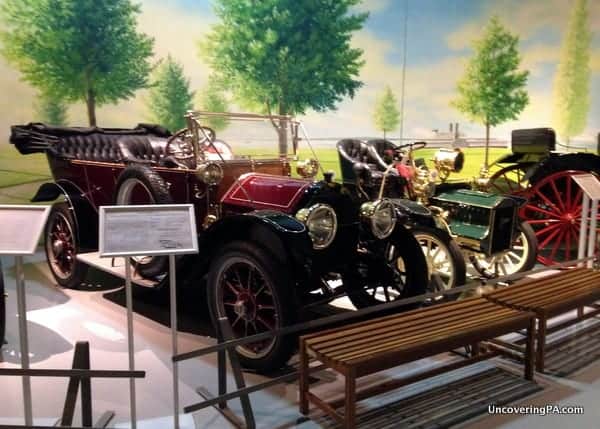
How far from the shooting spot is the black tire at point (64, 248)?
438 cm

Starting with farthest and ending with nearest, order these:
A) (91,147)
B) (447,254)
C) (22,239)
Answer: (91,147), (447,254), (22,239)

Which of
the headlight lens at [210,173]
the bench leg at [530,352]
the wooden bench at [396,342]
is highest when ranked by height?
the headlight lens at [210,173]

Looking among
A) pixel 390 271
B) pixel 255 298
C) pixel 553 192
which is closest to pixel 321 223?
pixel 255 298

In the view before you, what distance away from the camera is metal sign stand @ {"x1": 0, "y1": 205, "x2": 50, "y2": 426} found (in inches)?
Result: 78.3

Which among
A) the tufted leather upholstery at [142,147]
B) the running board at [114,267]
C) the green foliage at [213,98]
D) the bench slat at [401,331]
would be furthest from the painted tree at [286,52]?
the bench slat at [401,331]

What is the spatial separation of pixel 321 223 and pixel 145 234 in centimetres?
118

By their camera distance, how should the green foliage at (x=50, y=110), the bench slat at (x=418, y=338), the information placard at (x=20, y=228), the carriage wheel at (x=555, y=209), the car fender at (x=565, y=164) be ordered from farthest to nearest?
1. the green foliage at (x=50, y=110)
2. the car fender at (x=565, y=164)
3. the carriage wheel at (x=555, y=209)
4. the bench slat at (x=418, y=338)
5. the information placard at (x=20, y=228)

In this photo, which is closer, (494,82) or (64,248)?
(64,248)

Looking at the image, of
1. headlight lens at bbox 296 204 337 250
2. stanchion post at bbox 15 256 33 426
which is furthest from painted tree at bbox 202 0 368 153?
stanchion post at bbox 15 256 33 426

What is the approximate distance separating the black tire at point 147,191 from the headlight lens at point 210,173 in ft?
0.85

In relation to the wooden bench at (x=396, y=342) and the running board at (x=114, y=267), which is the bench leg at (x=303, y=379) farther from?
the running board at (x=114, y=267)

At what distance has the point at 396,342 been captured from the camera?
2486 mm

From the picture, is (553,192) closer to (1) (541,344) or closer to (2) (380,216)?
(1) (541,344)

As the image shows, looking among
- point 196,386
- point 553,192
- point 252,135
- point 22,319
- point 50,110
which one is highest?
point 50,110
